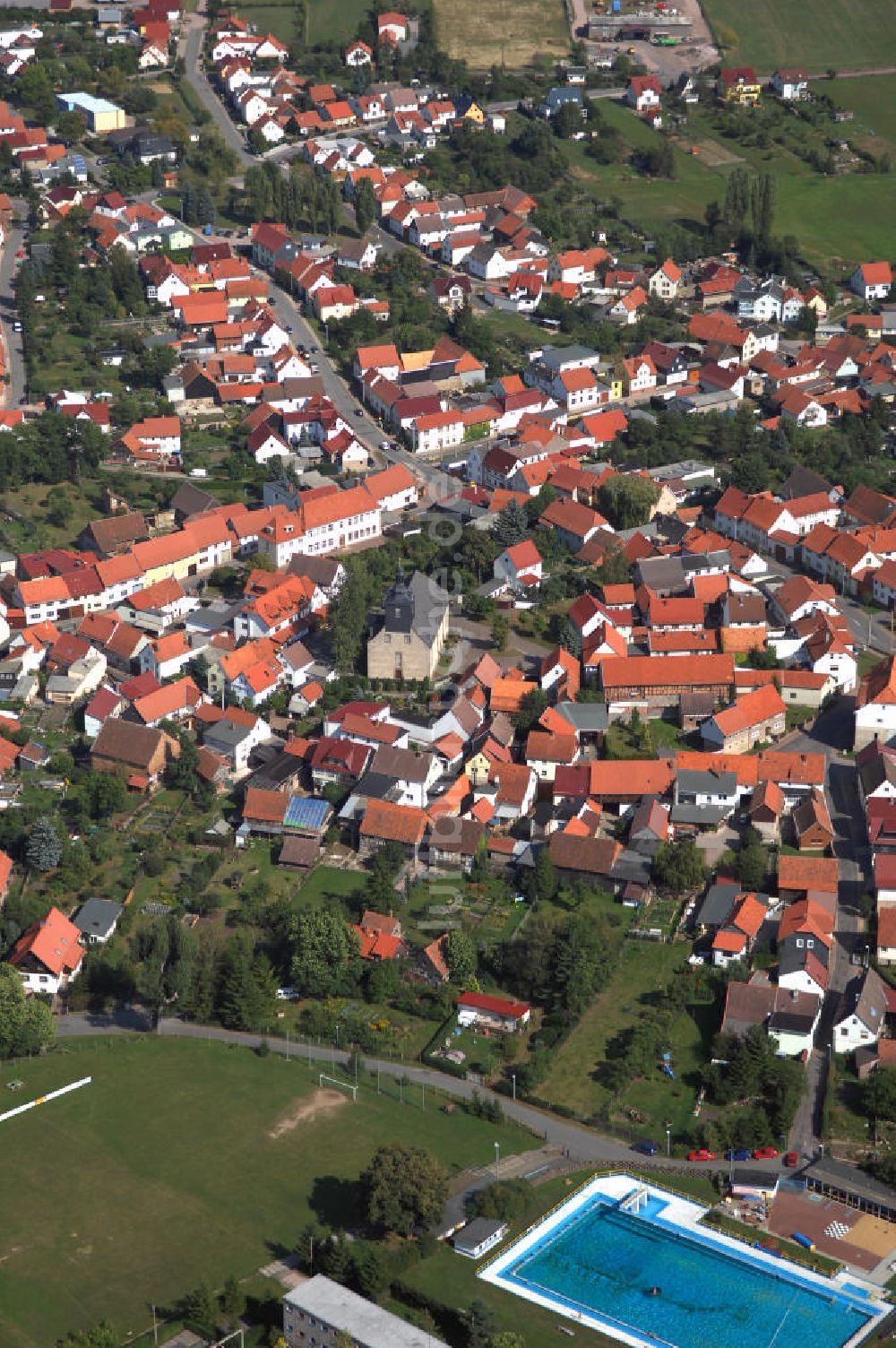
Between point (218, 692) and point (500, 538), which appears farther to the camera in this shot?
point (500, 538)

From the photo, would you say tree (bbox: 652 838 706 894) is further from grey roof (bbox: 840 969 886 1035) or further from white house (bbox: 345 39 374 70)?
white house (bbox: 345 39 374 70)

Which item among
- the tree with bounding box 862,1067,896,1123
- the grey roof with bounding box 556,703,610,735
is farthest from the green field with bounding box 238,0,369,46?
the tree with bounding box 862,1067,896,1123

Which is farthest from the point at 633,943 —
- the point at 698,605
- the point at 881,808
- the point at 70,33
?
the point at 70,33

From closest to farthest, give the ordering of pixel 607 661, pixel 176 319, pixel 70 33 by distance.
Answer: pixel 607 661
pixel 176 319
pixel 70 33

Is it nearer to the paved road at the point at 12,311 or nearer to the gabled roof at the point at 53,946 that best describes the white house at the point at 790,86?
the paved road at the point at 12,311

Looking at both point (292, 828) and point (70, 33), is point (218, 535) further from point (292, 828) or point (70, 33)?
point (70, 33)

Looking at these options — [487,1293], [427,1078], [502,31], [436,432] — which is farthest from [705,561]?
[502,31]

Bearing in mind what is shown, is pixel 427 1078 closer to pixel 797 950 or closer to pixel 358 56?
pixel 797 950
